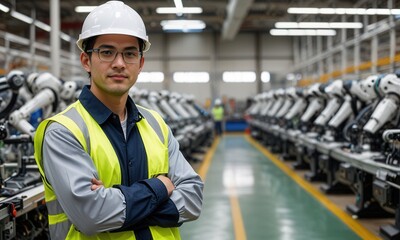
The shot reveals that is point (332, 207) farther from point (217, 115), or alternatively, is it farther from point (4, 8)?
point (217, 115)

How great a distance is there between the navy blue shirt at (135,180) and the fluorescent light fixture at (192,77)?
2654 centimetres

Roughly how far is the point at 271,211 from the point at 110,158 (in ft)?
18.6

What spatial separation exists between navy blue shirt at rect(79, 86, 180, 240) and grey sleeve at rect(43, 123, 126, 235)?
7 centimetres

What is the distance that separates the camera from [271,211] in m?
7.18

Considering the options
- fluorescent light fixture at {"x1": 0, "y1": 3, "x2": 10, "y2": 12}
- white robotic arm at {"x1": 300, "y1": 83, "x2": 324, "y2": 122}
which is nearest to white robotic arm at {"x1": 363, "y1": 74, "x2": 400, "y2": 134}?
white robotic arm at {"x1": 300, "y1": 83, "x2": 324, "y2": 122}

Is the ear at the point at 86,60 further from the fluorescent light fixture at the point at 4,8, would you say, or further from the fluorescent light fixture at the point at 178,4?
the fluorescent light fixture at the point at 4,8

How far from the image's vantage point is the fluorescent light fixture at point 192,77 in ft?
93.2

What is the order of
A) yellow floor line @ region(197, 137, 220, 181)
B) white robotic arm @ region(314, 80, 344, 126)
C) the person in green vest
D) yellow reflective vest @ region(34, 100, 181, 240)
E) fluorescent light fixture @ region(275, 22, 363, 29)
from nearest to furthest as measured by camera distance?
yellow reflective vest @ region(34, 100, 181, 240) → white robotic arm @ region(314, 80, 344, 126) → yellow floor line @ region(197, 137, 220, 181) → fluorescent light fixture @ region(275, 22, 363, 29) → the person in green vest

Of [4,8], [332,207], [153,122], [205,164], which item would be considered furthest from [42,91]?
[4,8]

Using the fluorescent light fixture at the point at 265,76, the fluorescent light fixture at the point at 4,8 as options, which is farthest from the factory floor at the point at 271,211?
the fluorescent light fixture at the point at 265,76

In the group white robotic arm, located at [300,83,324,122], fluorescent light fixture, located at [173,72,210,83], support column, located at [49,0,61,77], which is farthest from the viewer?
fluorescent light fixture, located at [173,72,210,83]

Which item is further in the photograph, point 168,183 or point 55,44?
point 55,44

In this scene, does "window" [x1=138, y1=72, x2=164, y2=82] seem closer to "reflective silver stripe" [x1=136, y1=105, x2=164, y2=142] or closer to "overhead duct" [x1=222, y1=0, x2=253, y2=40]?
"overhead duct" [x1=222, y1=0, x2=253, y2=40]

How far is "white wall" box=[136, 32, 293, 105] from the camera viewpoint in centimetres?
2862
